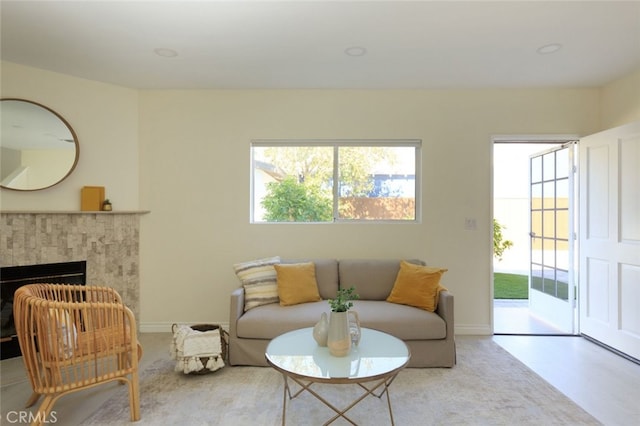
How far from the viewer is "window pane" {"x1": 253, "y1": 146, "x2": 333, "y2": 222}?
12.2 ft

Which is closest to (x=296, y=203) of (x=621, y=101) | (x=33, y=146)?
(x=33, y=146)

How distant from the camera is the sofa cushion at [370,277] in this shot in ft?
10.4

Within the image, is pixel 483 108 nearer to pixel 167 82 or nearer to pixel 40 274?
pixel 167 82

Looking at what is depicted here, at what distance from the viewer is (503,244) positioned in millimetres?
6488

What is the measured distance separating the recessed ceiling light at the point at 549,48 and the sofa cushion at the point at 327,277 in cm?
257

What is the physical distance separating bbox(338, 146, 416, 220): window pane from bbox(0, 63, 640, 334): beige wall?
18 cm

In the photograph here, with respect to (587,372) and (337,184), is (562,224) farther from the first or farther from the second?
(337,184)

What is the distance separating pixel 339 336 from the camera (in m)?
1.90

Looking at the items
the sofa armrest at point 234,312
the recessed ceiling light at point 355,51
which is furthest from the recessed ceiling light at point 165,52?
the sofa armrest at point 234,312

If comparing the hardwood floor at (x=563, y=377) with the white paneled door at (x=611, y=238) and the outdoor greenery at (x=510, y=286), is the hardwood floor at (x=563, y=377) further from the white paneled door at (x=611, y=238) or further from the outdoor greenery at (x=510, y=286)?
the outdoor greenery at (x=510, y=286)

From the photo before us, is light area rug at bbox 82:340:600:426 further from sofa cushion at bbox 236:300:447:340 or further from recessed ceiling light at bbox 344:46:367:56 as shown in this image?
recessed ceiling light at bbox 344:46:367:56

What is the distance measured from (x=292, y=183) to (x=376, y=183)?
955mm

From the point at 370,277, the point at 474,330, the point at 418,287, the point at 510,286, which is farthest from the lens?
the point at 510,286

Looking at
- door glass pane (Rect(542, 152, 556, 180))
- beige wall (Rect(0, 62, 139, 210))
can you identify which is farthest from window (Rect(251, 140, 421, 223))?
door glass pane (Rect(542, 152, 556, 180))
